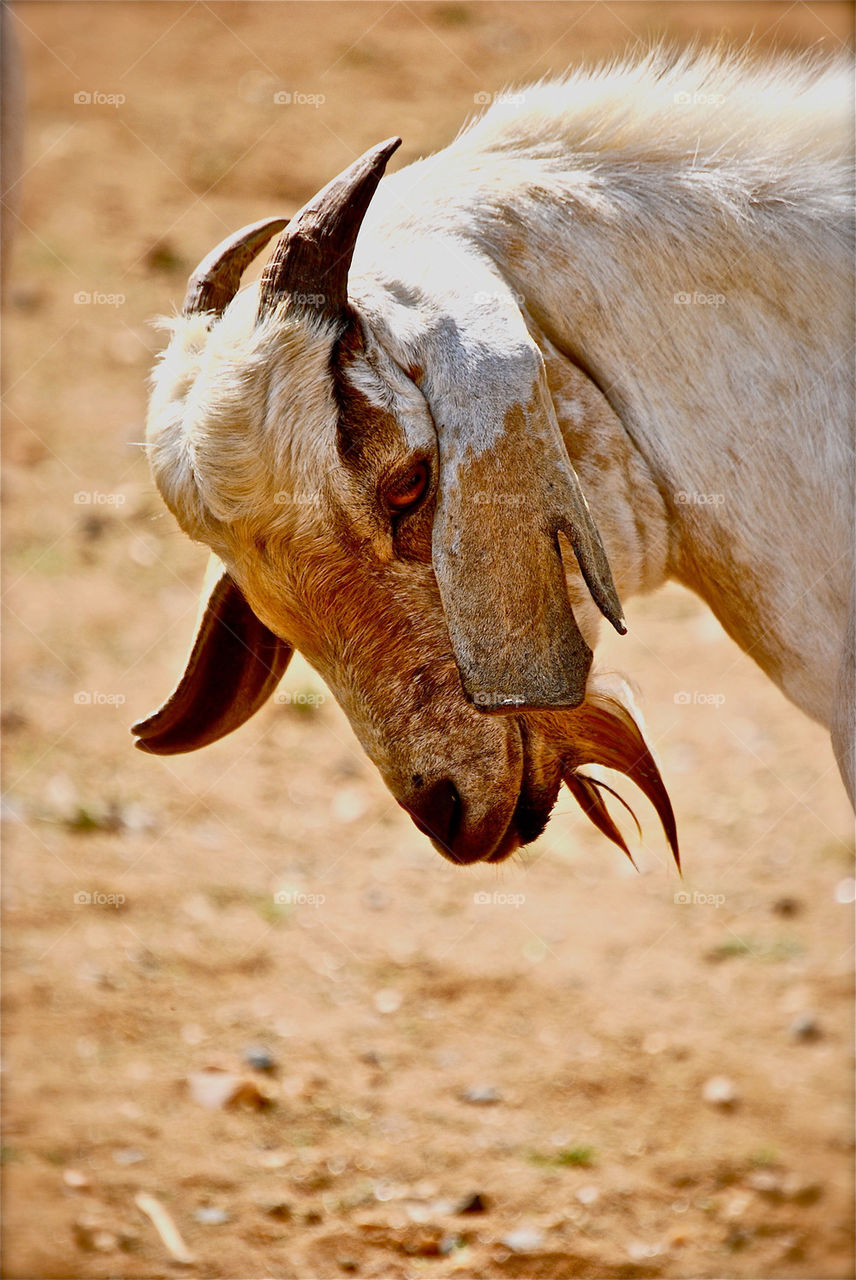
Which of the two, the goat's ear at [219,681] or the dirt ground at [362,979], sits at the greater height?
the goat's ear at [219,681]

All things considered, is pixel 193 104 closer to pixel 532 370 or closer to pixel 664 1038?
pixel 664 1038

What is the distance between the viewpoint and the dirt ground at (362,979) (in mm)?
4348

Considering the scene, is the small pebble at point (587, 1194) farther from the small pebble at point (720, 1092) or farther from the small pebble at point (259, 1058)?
the small pebble at point (259, 1058)

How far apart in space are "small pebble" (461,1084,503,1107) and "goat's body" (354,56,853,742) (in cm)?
243

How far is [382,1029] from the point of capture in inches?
205

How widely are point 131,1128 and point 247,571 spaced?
8.77ft

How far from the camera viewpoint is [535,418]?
2.53 meters

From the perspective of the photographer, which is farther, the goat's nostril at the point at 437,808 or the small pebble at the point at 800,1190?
the small pebble at the point at 800,1190

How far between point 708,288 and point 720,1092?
3078mm

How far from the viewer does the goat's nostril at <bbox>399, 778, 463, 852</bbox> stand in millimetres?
2883

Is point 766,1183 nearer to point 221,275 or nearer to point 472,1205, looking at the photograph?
point 472,1205

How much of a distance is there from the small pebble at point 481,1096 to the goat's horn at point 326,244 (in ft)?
10.5

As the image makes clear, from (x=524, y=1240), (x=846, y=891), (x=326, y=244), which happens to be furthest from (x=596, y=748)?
(x=846, y=891)

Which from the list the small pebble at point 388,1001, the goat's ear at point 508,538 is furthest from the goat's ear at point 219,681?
the small pebble at point 388,1001
